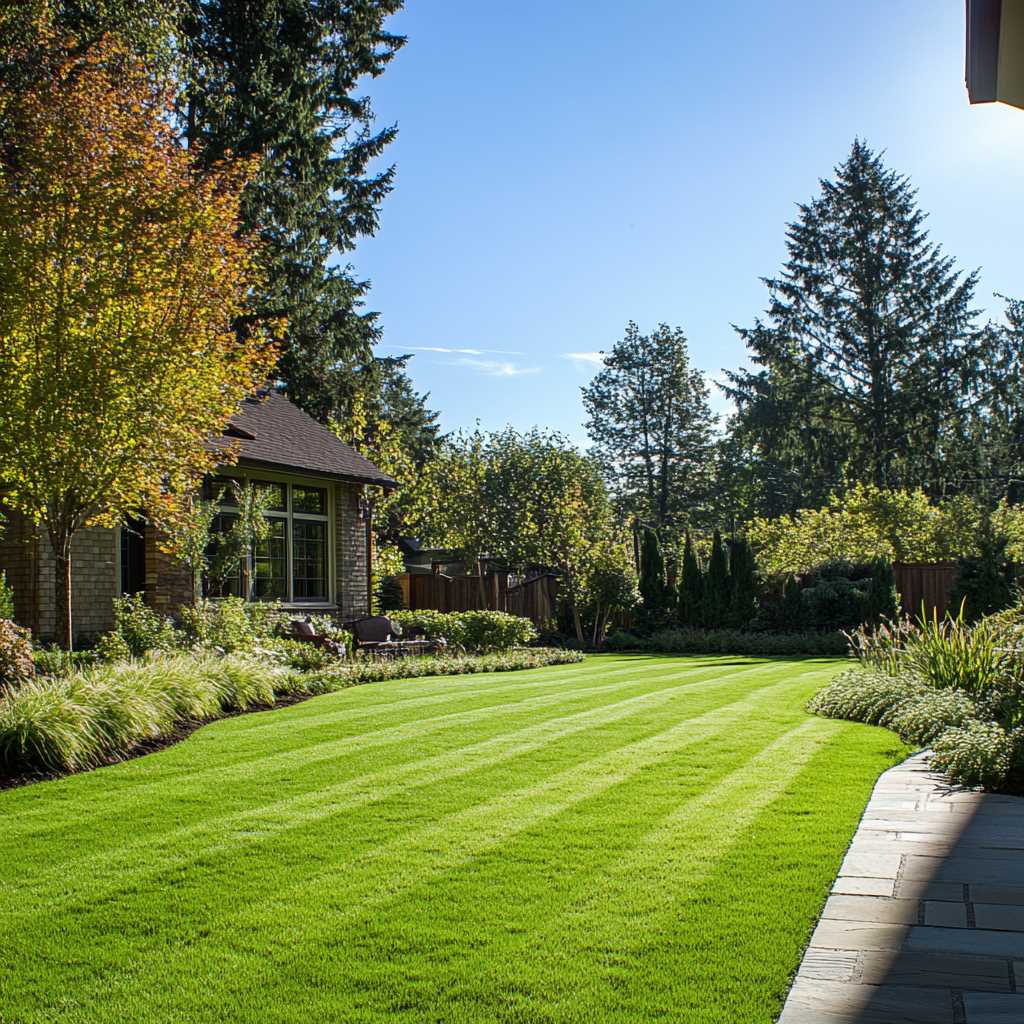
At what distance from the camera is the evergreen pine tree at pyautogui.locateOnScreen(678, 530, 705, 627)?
80.7ft

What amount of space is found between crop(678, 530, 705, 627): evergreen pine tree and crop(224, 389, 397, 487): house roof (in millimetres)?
8822

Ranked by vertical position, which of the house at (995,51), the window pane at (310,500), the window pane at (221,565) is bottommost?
the window pane at (221,565)

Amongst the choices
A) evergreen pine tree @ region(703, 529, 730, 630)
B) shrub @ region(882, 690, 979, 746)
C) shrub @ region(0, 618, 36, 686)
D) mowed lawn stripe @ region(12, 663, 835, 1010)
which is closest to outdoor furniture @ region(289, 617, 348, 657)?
shrub @ region(0, 618, 36, 686)

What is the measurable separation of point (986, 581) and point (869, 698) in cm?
1214

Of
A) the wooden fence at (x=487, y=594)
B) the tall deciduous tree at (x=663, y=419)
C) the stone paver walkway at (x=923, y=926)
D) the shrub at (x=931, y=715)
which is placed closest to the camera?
the stone paver walkway at (x=923, y=926)

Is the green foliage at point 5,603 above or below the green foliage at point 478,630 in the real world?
above

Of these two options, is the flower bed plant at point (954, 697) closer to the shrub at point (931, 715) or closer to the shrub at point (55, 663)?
the shrub at point (931, 715)

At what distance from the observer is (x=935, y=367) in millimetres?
35062

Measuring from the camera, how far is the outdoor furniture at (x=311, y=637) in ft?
50.4

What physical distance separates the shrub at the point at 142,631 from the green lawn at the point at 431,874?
4.15m

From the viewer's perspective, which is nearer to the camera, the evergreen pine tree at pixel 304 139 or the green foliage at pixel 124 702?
the green foliage at pixel 124 702

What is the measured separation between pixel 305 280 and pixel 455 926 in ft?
71.3

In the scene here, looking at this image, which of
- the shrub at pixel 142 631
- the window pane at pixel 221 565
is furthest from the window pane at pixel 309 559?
the shrub at pixel 142 631

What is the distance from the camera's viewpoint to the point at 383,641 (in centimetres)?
1738
